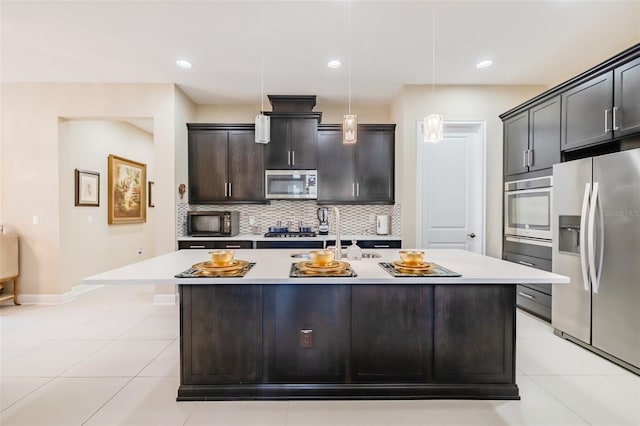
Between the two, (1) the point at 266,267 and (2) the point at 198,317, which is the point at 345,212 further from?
(2) the point at 198,317

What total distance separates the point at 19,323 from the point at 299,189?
11.7ft

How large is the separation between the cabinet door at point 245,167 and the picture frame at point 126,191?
2.30 m

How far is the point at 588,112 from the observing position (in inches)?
106

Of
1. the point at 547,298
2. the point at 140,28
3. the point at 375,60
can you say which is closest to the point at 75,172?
the point at 140,28

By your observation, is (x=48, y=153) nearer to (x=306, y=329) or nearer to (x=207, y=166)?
(x=207, y=166)

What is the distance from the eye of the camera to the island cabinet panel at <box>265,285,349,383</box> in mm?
1945

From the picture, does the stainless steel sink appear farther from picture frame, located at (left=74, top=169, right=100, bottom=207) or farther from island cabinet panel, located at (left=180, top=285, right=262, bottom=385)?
picture frame, located at (left=74, top=169, right=100, bottom=207)

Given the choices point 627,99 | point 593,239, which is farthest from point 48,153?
point 627,99

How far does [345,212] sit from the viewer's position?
4.68 meters

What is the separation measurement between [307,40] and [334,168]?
182 centimetres

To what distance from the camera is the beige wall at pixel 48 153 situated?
390 cm

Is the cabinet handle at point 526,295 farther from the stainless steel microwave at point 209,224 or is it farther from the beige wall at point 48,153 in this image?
the beige wall at point 48,153

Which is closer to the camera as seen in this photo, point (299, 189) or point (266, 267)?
point (266, 267)

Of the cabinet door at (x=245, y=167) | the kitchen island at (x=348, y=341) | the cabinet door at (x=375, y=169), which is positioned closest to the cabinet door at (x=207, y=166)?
the cabinet door at (x=245, y=167)
